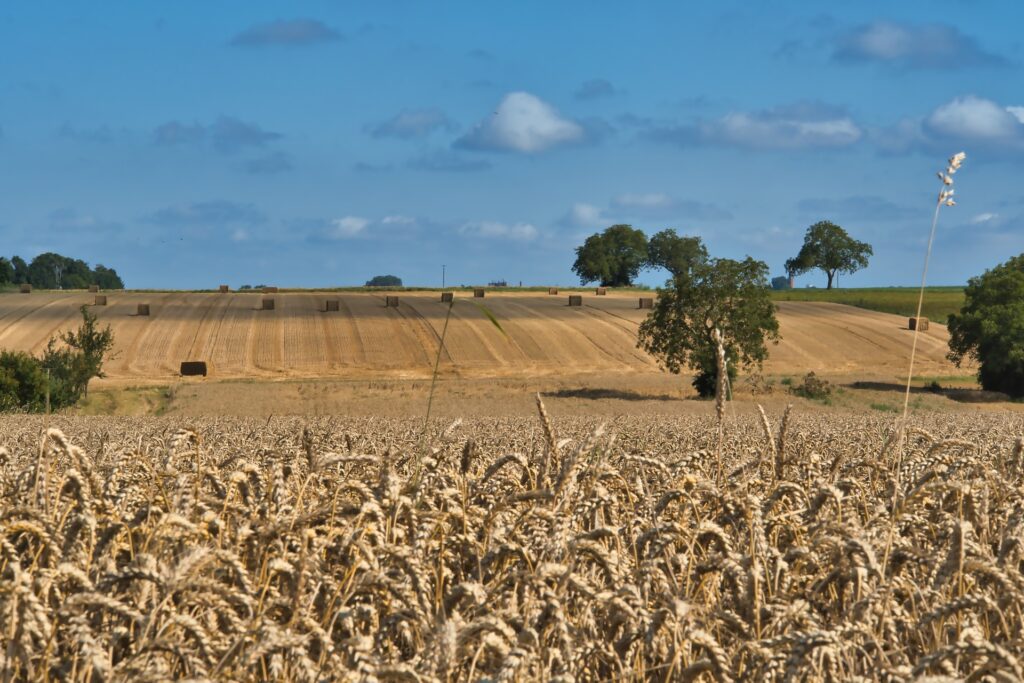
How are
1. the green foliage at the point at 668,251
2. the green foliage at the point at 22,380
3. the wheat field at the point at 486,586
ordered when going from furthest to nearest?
the green foliage at the point at 668,251 → the green foliage at the point at 22,380 → the wheat field at the point at 486,586

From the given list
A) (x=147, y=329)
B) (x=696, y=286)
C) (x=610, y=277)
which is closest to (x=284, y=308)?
(x=147, y=329)

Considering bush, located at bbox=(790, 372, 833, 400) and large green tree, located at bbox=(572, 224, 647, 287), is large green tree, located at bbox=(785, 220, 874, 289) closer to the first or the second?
large green tree, located at bbox=(572, 224, 647, 287)

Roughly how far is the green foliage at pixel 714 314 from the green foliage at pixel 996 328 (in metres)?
12.8

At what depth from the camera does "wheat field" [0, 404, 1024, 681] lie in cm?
333

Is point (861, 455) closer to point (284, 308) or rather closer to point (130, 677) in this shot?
point (130, 677)

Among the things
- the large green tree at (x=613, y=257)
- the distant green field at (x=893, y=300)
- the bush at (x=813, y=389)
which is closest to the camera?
the bush at (x=813, y=389)

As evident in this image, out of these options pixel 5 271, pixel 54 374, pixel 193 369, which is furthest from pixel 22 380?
pixel 5 271

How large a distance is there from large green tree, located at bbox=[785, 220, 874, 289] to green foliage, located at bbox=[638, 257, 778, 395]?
122941mm

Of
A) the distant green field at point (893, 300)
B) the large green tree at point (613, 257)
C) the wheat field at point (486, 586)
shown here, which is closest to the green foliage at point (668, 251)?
the large green tree at point (613, 257)

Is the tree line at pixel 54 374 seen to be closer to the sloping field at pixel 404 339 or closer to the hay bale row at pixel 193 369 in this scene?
the hay bale row at pixel 193 369

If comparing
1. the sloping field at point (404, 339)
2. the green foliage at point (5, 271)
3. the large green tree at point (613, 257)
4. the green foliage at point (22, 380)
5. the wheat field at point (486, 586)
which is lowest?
the green foliage at point (22, 380)

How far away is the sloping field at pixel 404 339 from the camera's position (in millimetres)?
75688

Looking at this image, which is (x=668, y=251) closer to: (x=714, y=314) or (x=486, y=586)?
(x=714, y=314)

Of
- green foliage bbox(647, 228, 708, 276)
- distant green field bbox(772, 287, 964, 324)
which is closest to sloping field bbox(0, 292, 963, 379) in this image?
distant green field bbox(772, 287, 964, 324)
